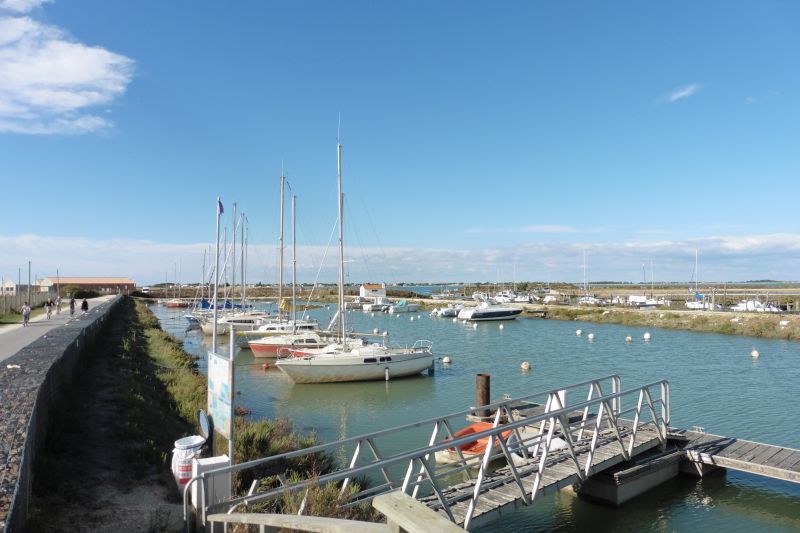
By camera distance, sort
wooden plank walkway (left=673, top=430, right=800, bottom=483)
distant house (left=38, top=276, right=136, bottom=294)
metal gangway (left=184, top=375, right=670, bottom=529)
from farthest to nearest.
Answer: distant house (left=38, top=276, right=136, bottom=294), wooden plank walkway (left=673, top=430, right=800, bottom=483), metal gangway (left=184, top=375, right=670, bottom=529)

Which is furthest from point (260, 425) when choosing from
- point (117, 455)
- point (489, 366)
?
point (489, 366)

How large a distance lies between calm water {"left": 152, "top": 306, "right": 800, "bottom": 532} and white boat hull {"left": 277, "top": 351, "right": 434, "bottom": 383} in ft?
1.77

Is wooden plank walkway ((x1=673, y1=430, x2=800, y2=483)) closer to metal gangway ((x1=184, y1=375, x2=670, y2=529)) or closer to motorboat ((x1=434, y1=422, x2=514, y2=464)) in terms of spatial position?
metal gangway ((x1=184, y1=375, x2=670, y2=529))

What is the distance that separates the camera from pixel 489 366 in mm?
34625

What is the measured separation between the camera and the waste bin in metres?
8.99

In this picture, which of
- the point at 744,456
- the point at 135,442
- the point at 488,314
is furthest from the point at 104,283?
the point at 744,456

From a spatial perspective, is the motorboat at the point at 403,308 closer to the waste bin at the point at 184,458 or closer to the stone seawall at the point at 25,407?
the stone seawall at the point at 25,407

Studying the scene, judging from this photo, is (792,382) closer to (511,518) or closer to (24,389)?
(511,518)

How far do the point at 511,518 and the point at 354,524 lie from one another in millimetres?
10282

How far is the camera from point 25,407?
907cm

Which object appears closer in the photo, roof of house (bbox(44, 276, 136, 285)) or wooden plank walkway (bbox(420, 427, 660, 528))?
wooden plank walkway (bbox(420, 427, 660, 528))

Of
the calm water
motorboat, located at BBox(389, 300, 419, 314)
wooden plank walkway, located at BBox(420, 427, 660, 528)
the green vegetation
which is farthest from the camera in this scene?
motorboat, located at BBox(389, 300, 419, 314)

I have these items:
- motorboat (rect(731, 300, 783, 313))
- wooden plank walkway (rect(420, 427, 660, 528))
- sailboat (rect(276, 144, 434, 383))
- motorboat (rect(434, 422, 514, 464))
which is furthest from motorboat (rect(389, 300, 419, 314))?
wooden plank walkway (rect(420, 427, 660, 528))

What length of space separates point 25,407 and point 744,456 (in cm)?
1520
